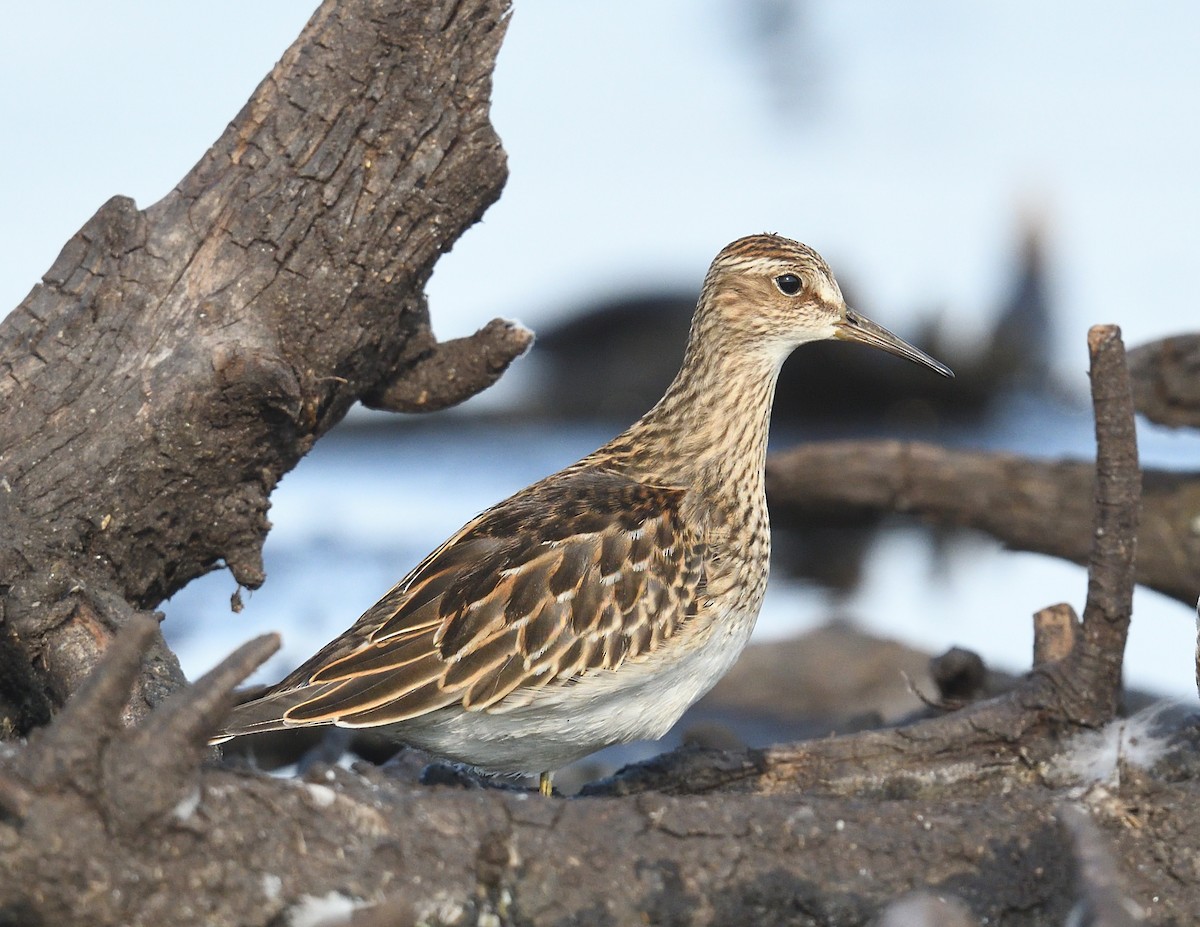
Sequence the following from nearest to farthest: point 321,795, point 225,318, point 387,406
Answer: point 321,795
point 225,318
point 387,406

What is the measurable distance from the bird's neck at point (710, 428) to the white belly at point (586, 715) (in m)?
0.66

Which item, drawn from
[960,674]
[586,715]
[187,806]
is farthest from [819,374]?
[187,806]

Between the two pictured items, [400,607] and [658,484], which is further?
[658,484]

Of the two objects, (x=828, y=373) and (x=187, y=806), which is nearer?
(x=187, y=806)

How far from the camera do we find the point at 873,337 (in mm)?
6012

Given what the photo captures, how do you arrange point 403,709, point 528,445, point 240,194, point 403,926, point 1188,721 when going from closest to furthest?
point 403,926
point 403,709
point 1188,721
point 240,194
point 528,445

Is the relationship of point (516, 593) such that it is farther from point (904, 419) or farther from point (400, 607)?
point (904, 419)

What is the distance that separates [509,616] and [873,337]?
2.04 m

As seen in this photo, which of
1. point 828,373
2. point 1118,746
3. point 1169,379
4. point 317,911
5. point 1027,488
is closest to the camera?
point 317,911

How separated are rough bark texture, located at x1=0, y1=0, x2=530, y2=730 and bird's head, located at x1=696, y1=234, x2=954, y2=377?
1052 mm

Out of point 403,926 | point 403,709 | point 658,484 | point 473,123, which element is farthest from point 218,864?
point 473,123

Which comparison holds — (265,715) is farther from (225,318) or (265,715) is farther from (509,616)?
(225,318)

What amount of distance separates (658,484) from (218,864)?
2.68 metres

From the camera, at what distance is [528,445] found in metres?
15.5
